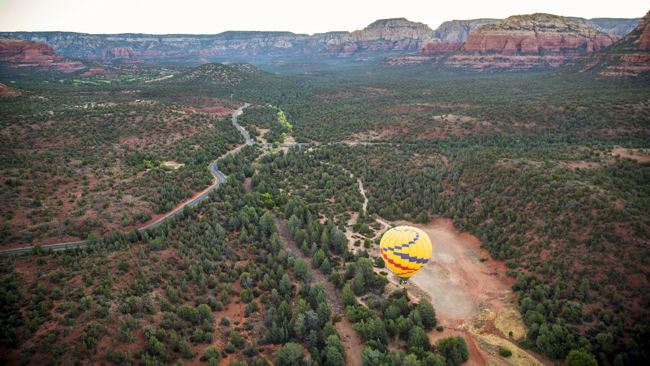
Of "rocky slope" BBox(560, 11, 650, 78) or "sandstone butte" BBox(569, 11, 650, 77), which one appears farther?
"sandstone butte" BBox(569, 11, 650, 77)

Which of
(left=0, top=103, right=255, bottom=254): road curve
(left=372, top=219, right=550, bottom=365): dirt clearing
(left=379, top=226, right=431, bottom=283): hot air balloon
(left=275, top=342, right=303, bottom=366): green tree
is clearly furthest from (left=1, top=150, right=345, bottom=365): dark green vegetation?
(left=372, top=219, right=550, bottom=365): dirt clearing

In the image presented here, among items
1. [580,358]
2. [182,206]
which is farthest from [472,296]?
[182,206]

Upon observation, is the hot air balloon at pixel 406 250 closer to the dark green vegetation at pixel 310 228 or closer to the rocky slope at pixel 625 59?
the dark green vegetation at pixel 310 228

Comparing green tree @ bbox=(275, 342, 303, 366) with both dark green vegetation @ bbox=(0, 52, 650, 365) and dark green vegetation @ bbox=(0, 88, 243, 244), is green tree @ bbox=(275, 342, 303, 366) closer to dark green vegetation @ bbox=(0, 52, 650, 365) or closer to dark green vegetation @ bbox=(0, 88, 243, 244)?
dark green vegetation @ bbox=(0, 52, 650, 365)

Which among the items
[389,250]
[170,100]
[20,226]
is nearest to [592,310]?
[389,250]

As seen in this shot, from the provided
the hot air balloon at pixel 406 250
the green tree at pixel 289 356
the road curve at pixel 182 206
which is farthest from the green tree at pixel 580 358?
the road curve at pixel 182 206

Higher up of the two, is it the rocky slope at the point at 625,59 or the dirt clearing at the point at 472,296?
the rocky slope at the point at 625,59
